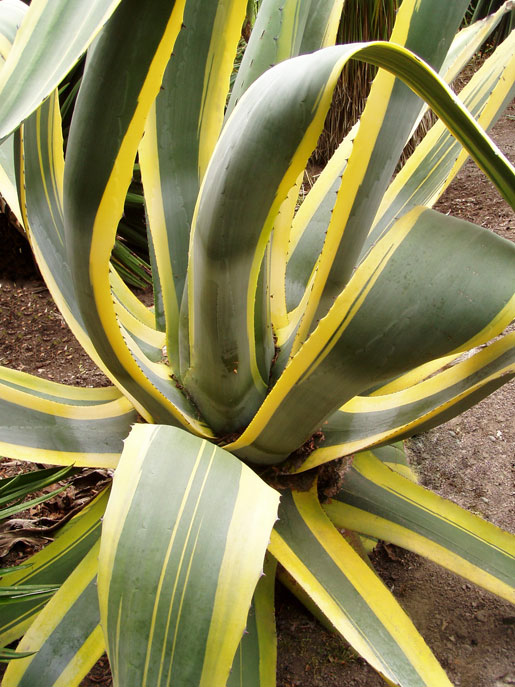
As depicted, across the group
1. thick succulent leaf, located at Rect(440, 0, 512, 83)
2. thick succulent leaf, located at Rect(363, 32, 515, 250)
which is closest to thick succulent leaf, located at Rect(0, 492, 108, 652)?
thick succulent leaf, located at Rect(363, 32, 515, 250)

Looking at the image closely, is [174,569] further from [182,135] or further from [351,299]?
[182,135]

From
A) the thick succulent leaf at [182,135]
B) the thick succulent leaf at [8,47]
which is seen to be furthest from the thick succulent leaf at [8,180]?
the thick succulent leaf at [182,135]

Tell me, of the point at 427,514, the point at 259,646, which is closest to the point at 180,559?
the point at 259,646

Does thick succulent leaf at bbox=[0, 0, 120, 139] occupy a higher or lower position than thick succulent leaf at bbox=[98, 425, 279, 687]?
higher

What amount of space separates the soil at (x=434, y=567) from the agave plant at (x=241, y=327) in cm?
16

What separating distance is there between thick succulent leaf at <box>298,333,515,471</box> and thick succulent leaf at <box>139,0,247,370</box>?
26 centimetres

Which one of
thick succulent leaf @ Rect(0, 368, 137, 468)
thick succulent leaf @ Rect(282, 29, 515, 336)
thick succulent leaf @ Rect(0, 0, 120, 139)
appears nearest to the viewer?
thick succulent leaf @ Rect(0, 0, 120, 139)

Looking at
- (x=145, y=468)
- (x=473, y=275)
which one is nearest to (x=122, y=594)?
(x=145, y=468)

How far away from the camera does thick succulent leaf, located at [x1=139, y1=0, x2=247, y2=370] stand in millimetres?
892

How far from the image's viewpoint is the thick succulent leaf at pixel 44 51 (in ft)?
1.46

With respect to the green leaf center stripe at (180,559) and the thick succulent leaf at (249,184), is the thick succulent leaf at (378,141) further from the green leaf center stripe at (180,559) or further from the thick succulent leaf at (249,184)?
the green leaf center stripe at (180,559)

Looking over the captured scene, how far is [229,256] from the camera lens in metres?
0.66

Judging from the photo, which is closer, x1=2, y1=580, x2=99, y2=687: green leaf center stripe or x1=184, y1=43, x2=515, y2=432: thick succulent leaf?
x1=184, y1=43, x2=515, y2=432: thick succulent leaf

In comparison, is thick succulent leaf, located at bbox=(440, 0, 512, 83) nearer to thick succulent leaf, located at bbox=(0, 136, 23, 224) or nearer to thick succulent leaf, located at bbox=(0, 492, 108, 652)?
thick succulent leaf, located at bbox=(0, 136, 23, 224)
